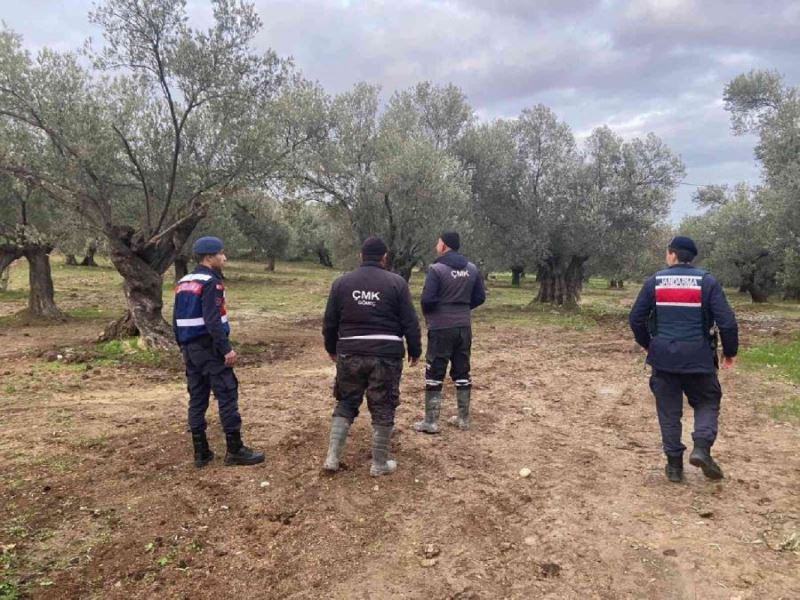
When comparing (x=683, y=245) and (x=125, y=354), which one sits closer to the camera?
(x=683, y=245)

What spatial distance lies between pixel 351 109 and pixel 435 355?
54.2ft

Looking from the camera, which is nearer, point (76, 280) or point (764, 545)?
point (764, 545)

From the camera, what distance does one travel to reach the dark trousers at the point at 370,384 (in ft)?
17.8

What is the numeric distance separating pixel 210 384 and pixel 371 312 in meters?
1.80

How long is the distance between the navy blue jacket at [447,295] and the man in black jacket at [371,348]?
1.25 metres

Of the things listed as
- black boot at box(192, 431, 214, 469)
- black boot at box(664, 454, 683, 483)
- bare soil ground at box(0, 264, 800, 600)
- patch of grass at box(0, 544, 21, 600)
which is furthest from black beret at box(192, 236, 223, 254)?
black boot at box(664, 454, 683, 483)

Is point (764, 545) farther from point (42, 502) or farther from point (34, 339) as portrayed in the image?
point (34, 339)

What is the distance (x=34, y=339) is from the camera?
14.0 metres

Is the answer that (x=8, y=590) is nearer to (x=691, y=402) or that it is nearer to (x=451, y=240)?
(x=451, y=240)

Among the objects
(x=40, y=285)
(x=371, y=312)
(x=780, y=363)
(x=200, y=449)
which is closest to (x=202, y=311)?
(x=200, y=449)

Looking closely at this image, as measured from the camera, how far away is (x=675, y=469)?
5.36 metres

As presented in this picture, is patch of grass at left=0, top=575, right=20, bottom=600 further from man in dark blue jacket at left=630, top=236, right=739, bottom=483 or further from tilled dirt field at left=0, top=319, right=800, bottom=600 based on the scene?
man in dark blue jacket at left=630, top=236, right=739, bottom=483

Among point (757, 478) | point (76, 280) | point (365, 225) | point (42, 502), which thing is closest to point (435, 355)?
point (757, 478)

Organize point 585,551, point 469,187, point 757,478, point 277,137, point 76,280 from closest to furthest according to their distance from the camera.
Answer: point 585,551 → point 757,478 → point 277,137 → point 469,187 → point 76,280
